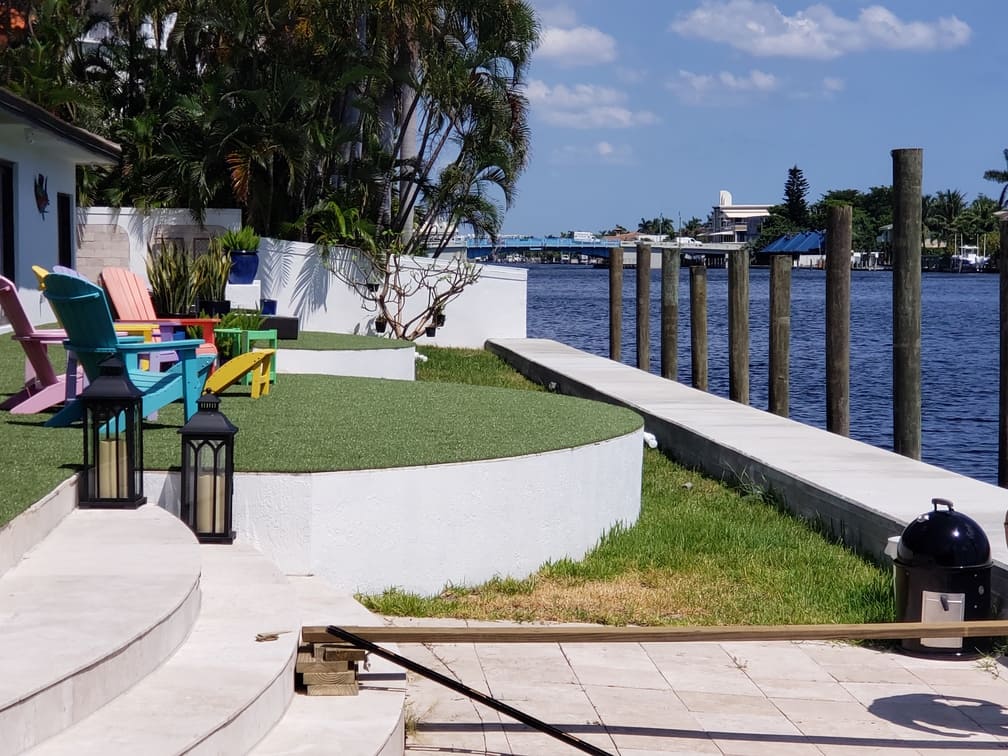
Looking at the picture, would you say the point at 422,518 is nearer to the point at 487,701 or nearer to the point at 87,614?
the point at 487,701

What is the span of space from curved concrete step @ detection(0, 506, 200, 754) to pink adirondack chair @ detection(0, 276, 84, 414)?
9.64 ft

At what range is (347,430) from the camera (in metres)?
9.19

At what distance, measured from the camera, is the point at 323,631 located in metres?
5.25

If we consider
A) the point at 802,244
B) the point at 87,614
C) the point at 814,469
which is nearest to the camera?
the point at 87,614

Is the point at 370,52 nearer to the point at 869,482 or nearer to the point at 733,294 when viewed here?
the point at 733,294

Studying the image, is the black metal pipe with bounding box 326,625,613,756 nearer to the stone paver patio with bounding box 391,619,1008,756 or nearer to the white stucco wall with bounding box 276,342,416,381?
the stone paver patio with bounding box 391,619,1008,756

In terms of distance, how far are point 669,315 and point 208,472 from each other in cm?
1957

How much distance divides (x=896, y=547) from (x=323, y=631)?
3.44 metres

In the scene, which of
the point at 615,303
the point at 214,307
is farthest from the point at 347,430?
the point at 615,303

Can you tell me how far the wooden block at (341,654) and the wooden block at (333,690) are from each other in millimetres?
114

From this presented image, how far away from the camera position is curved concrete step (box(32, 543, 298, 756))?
4105 mm

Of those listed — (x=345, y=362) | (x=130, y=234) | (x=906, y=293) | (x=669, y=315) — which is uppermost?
(x=130, y=234)

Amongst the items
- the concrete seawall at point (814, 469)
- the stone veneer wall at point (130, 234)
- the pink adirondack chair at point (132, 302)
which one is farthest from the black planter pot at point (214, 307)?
the stone veneer wall at point (130, 234)

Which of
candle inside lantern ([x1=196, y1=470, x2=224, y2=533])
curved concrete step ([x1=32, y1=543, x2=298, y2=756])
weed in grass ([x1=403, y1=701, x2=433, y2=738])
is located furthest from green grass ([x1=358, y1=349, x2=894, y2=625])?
curved concrete step ([x1=32, y1=543, x2=298, y2=756])
